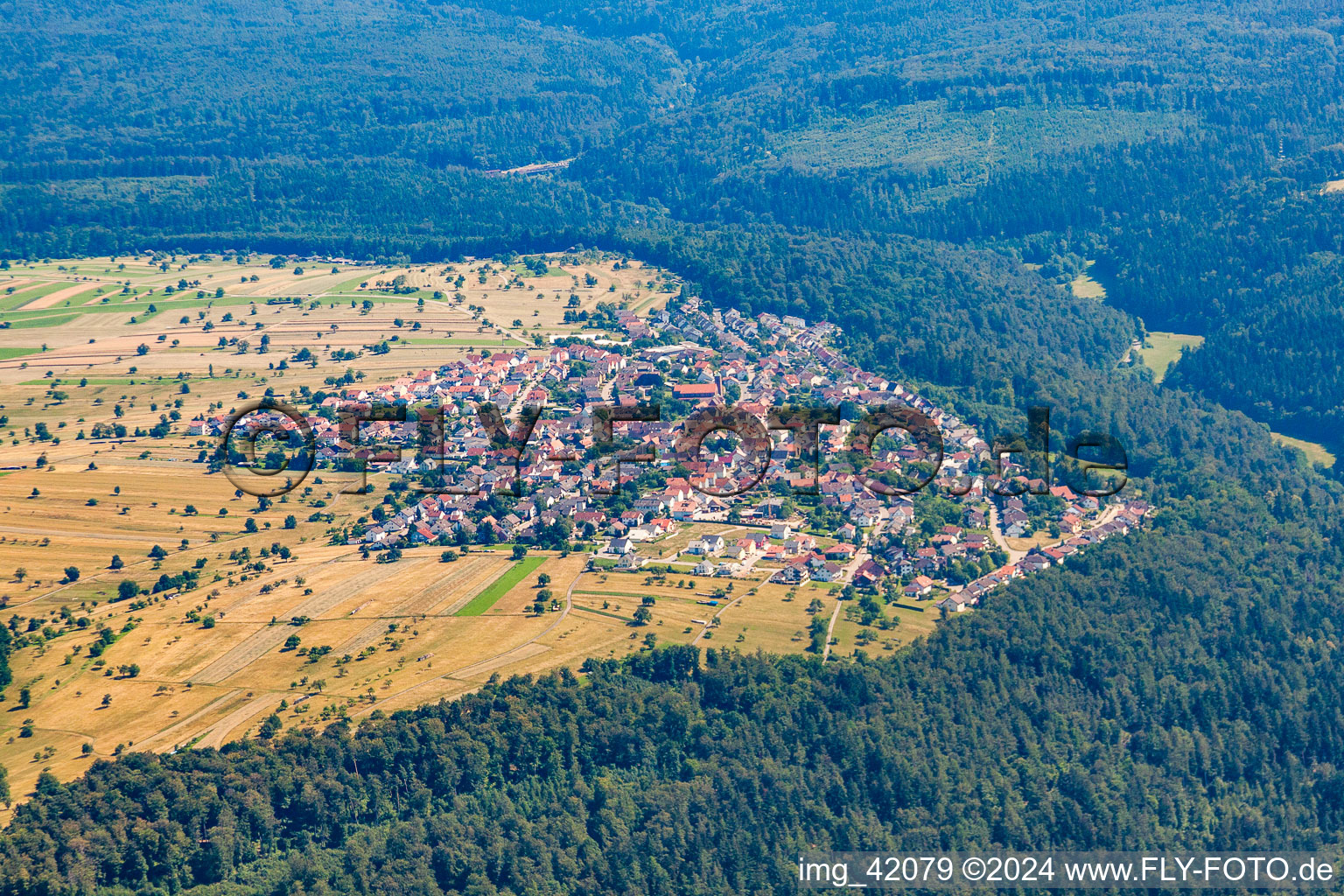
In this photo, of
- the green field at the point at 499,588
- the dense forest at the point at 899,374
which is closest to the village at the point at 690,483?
the green field at the point at 499,588

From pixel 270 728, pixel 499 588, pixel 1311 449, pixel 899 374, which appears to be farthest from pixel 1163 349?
pixel 270 728

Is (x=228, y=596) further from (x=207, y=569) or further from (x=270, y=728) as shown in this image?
(x=270, y=728)

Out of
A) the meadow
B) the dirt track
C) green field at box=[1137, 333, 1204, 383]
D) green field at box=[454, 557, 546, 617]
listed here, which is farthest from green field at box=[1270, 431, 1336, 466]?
the dirt track

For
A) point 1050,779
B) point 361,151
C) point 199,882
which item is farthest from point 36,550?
point 361,151

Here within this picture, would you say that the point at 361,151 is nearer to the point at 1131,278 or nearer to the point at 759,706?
the point at 1131,278

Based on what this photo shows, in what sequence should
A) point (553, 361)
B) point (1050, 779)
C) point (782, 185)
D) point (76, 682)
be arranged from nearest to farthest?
point (1050, 779), point (76, 682), point (553, 361), point (782, 185)
